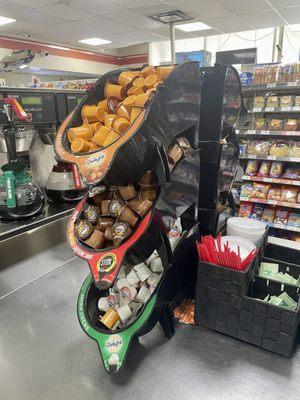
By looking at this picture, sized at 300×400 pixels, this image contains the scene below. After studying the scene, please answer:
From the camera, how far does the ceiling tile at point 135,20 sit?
5754mm

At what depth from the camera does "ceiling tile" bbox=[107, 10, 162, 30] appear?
5754mm

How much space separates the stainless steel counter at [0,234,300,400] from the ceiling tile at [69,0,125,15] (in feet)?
17.6

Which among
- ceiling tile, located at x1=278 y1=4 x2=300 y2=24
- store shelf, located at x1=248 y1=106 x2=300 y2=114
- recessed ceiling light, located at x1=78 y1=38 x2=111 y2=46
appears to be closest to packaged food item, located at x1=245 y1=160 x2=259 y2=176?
store shelf, located at x1=248 y1=106 x2=300 y2=114

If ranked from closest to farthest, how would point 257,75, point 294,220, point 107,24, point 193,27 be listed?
point 257,75 < point 294,220 < point 107,24 < point 193,27

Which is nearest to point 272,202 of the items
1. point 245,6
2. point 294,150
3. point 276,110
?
point 294,150

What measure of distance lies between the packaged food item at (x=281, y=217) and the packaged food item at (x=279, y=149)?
62 centimetres

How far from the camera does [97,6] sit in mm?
5305

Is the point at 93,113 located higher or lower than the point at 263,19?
lower

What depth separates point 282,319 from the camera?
785mm

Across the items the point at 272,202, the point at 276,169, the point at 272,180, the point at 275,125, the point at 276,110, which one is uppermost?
the point at 276,110

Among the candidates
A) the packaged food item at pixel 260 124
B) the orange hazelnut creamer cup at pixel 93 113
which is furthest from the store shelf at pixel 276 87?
the orange hazelnut creamer cup at pixel 93 113

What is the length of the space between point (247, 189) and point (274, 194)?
28cm

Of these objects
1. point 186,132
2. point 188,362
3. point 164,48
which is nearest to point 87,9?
point 164,48

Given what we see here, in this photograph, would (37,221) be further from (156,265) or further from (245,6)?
(245,6)
